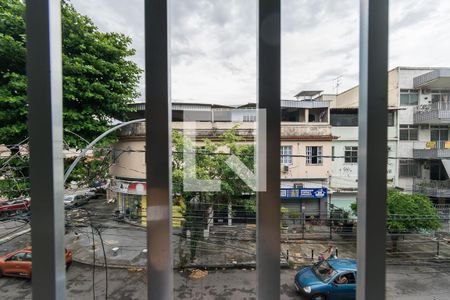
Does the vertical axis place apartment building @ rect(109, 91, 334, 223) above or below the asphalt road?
above

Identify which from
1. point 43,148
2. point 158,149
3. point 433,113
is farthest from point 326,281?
point 433,113

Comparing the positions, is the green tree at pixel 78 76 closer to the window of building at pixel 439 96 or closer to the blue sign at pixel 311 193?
the blue sign at pixel 311 193

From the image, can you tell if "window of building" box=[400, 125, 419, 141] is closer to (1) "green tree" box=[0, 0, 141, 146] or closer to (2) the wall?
(2) the wall

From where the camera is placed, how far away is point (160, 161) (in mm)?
404

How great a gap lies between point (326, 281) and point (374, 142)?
319cm

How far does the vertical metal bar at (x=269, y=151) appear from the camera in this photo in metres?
0.40

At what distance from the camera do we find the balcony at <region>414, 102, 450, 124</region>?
3.87 metres

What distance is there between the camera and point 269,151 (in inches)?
16.1

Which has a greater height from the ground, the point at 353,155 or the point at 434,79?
the point at 434,79

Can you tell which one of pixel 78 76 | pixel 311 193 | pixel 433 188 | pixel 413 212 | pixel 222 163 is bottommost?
pixel 311 193

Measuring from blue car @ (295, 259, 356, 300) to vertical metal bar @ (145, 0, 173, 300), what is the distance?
112 inches

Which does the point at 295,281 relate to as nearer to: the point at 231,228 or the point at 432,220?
the point at 231,228

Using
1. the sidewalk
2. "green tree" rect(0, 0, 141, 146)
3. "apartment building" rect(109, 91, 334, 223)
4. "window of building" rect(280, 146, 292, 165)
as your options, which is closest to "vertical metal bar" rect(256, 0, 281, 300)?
"window of building" rect(280, 146, 292, 165)

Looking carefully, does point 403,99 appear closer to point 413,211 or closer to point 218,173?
point 413,211
